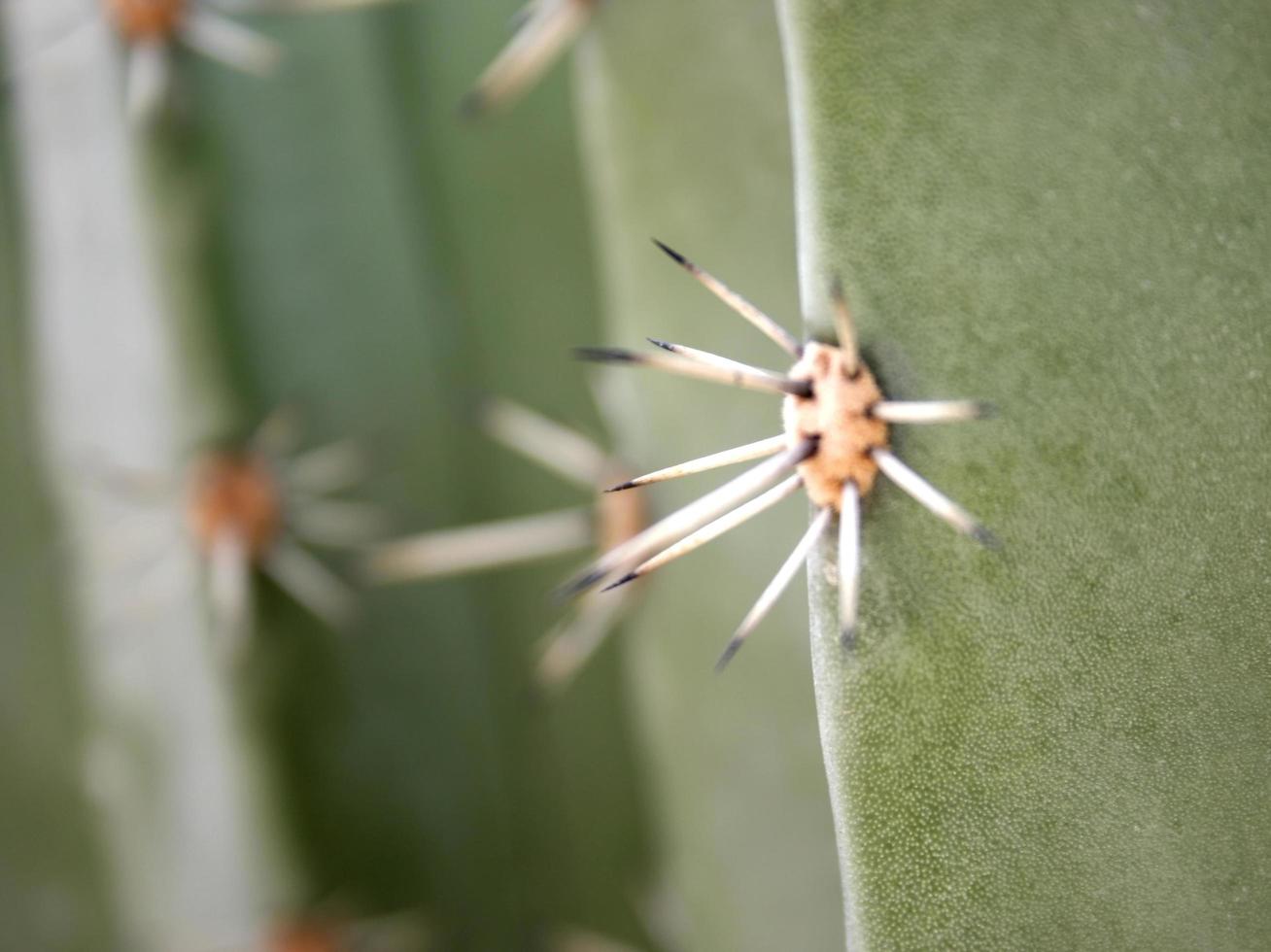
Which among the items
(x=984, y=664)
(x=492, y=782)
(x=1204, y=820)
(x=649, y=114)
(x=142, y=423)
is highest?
(x=649, y=114)

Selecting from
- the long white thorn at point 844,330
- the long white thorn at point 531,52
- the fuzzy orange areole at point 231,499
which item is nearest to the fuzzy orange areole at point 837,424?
the long white thorn at point 844,330

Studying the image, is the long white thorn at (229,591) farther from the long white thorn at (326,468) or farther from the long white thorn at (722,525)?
the long white thorn at (722,525)

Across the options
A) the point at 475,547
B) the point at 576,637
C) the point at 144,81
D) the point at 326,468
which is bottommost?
the point at 576,637

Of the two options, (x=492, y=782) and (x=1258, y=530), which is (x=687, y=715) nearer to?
(x=492, y=782)

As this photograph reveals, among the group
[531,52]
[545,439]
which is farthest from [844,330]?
[545,439]

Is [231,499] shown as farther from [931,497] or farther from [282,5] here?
[931,497]

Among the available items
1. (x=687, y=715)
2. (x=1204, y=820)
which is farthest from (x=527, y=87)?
(x=1204, y=820)
